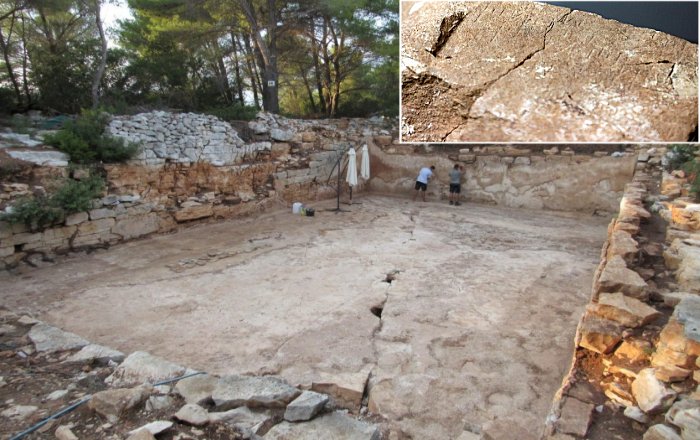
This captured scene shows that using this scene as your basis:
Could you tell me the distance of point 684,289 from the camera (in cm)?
300

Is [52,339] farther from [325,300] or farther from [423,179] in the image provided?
[423,179]

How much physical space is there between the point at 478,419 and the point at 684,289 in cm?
173

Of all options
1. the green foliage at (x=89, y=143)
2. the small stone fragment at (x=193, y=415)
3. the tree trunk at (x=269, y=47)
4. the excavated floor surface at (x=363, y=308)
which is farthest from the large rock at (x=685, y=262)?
the tree trunk at (x=269, y=47)

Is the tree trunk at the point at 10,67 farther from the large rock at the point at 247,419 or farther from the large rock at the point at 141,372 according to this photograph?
the large rock at the point at 247,419

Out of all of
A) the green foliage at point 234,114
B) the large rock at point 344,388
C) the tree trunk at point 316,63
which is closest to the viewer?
the large rock at point 344,388

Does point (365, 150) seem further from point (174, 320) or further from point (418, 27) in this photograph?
point (418, 27)

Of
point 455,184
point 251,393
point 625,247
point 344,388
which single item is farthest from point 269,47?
point 251,393

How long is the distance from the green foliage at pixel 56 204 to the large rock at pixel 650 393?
21.0 feet

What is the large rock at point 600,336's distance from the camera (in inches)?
96.8

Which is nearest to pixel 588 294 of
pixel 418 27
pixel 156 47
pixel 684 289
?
pixel 684 289

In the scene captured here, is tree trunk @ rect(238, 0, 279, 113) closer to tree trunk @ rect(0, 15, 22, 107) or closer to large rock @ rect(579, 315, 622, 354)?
tree trunk @ rect(0, 15, 22, 107)

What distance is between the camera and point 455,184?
10398 mm

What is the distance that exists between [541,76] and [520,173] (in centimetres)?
879

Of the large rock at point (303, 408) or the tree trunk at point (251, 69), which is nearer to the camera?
the large rock at point (303, 408)
